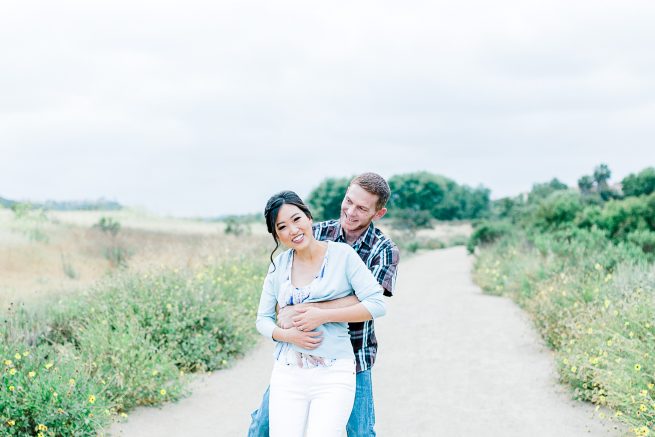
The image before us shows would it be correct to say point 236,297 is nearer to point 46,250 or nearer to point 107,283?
point 107,283

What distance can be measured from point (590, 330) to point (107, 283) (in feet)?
19.6

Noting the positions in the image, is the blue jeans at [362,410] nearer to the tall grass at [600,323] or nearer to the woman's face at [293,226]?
the woman's face at [293,226]

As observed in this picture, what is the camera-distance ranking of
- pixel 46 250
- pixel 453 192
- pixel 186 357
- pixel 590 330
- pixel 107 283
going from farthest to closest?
pixel 453 192 → pixel 46 250 → pixel 107 283 → pixel 186 357 → pixel 590 330

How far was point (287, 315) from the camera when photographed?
3535mm

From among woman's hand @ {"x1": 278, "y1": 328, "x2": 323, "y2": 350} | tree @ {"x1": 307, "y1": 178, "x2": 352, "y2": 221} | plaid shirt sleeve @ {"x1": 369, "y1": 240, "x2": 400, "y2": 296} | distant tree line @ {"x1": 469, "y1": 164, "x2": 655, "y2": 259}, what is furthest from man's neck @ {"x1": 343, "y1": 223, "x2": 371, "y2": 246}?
tree @ {"x1": 307, "y1": 178, "x2": 352, "y2": 221}

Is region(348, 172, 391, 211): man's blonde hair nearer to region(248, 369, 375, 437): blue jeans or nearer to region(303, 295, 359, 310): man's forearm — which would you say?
region(303, 295, 359, 310): man's forearm

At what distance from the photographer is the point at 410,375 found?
855cm

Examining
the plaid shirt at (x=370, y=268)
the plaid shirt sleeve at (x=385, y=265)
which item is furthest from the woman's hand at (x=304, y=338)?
the plaid shirt sleeve at (x=385, y=265)

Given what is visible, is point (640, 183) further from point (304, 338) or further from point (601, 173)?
point (304, 338)

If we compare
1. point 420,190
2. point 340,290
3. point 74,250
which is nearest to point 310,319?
point 340,290

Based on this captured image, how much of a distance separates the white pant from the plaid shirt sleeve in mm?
479

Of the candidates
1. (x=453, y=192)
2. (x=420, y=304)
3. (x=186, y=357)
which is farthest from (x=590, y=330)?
(x=453, y=192)

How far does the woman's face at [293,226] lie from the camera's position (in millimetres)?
3498

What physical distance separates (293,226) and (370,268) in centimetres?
52
